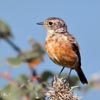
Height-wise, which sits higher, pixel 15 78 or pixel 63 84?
pixel 63 84

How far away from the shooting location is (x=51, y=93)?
2.13 m

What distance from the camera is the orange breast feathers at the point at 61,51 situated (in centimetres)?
416

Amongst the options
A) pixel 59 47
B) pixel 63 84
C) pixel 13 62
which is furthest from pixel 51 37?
pixel 63 84

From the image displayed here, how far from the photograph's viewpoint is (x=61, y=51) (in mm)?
4332

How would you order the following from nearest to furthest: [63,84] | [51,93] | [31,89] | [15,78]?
[51,93] < [63,84] < [31,89] < [15,78]

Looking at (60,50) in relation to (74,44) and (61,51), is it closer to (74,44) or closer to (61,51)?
(61,51)

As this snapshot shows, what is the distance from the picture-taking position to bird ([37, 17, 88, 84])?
4191 mm

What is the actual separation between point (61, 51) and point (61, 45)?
0.06 m

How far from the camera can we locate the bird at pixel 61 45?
13.8ft

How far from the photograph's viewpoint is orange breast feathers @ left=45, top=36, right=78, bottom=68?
416 cm

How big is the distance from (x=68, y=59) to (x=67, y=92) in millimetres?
2212

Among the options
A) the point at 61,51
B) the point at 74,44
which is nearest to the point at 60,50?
the point at 61,51

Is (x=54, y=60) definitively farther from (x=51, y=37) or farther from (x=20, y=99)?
(x=20, y=99)

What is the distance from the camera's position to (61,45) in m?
4.30
